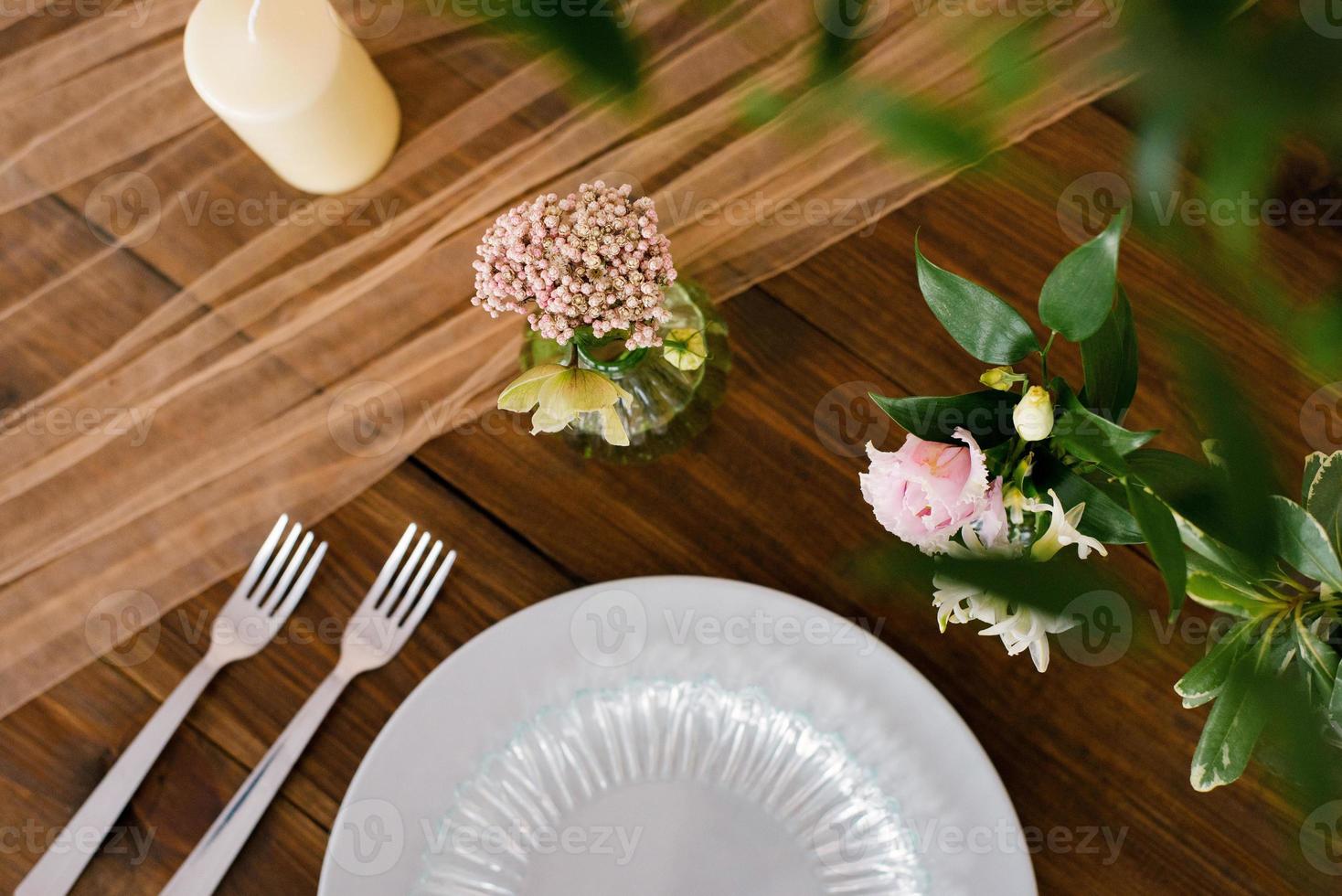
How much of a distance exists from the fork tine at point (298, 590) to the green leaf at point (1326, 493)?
0.57 meters

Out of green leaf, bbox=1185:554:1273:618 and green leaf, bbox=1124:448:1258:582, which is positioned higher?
green leaf, bbox=1124:448:1258:582

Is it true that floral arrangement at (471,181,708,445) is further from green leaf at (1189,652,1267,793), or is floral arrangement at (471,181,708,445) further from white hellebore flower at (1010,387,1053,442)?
green leaf at (1189,652,1267,793)

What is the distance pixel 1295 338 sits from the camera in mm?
209

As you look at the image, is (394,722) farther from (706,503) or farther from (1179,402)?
(1179,402)

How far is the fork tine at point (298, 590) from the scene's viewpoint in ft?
2.26

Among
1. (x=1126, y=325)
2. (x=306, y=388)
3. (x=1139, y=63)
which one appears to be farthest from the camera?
(x=306, y=388)

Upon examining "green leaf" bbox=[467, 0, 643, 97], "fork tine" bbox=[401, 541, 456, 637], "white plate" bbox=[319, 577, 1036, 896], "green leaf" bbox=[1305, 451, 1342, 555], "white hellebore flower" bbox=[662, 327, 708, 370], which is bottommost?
"white plate" bbox=[319, 577, 1036, 896]

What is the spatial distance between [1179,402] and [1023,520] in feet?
0.98

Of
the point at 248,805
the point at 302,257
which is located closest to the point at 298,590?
the point at 248,805

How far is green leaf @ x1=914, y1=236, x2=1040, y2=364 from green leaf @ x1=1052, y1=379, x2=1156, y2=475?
0.03 m

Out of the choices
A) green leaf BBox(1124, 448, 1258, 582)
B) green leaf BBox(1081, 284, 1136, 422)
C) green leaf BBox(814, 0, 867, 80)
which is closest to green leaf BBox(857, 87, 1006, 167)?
green leaf BBox(814, 0, 867, 80)

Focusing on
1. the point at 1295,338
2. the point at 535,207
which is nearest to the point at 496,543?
Answer: the point at 535,207

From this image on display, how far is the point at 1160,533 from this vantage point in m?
0.33

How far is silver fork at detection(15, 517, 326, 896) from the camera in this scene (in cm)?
66
